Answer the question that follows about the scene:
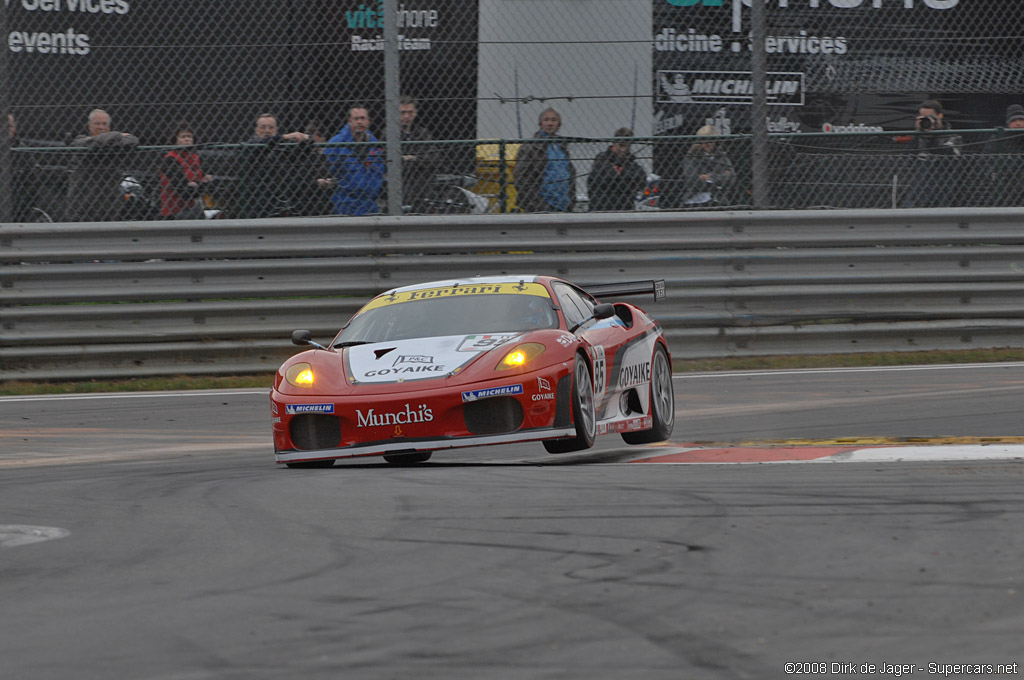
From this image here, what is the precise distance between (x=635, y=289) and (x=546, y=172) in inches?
121

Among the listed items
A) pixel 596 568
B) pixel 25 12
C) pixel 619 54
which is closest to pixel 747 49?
pixel 619 54

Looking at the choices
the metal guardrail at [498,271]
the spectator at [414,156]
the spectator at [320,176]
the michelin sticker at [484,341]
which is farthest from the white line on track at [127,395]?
the michelin sticker at [484,341]

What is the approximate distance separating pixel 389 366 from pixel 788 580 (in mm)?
3708

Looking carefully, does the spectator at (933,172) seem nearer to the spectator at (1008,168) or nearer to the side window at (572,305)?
the spectator at (1008,168)

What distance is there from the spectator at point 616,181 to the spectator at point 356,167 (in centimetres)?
174

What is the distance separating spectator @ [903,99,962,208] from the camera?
39.0 ft

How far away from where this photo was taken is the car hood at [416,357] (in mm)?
7004

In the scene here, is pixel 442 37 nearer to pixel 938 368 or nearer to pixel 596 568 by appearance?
pixel 938 368

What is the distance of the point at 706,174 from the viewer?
11.9m

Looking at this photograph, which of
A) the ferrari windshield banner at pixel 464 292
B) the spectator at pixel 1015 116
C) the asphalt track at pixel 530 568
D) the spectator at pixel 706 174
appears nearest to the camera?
the asphalt track at pixel 530 568

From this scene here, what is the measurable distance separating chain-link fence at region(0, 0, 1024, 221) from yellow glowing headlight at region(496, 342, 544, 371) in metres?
4.41

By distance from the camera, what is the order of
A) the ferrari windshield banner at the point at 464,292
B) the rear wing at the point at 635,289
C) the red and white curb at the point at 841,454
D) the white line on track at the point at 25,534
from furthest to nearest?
1. the rear wing at the point at 635,289
2. the ferrari windshield banner at the point at 464,292
3. the red and white curb at the point at 841,454
4. the white line on track at the point at 25,534

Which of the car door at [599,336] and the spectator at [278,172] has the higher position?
the spectator at [278,172]

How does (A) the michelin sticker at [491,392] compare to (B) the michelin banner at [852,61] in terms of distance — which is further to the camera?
(B) the michelin banner at [852,61]
